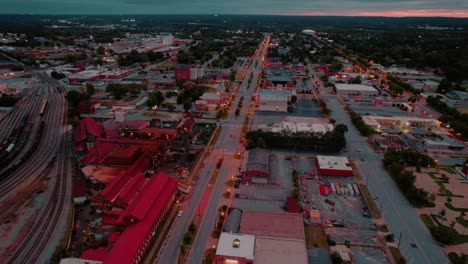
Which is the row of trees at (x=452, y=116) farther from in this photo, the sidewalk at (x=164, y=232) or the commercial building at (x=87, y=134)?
the commercial building at (x=87, y=134)

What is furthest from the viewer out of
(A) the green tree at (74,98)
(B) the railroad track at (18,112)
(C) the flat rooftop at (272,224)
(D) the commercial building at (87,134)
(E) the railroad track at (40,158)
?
(A) the green tree at (74,98)

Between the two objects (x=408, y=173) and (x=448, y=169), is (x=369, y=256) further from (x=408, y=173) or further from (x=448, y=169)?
(x=448, y=169)

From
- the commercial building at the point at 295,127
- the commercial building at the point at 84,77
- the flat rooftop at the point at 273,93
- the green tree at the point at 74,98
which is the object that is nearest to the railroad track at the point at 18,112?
the green tree at the point at 74,98

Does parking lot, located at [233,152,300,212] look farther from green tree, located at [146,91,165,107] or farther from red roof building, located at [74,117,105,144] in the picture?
green tree, located at [146,91,165,107]

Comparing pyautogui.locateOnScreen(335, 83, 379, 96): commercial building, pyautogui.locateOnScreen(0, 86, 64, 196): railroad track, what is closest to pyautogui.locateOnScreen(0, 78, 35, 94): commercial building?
pyautogui.locateOnScreen(0, 86, 64, 196): railroad track

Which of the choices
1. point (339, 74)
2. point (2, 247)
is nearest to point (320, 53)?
point (339, 74)

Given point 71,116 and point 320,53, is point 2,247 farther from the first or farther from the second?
point 320,53

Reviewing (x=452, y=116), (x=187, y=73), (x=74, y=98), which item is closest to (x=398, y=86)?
(x=452, y=116)
